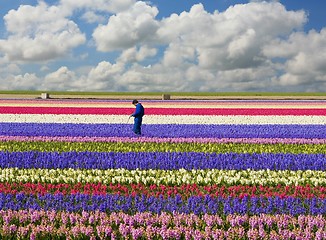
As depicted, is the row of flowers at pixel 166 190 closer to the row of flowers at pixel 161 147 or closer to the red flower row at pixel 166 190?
the red flower row at pixel 166 190

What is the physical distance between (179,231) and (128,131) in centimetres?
1474

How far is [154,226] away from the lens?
26.0ft

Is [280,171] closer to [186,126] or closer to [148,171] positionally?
[148,171]

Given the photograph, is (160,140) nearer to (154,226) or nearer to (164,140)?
(164,140)

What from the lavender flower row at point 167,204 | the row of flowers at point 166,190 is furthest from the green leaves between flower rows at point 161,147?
the lavender flower row at point 167,204

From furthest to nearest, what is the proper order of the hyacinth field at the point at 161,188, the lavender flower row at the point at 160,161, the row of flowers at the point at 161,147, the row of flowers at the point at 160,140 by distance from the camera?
the row of flowers at the point at 160,140 < the row of flowers at the point at 161,147 < the lavender flower row at the point at 160,161 < the hyacinth field at the point at 161,188

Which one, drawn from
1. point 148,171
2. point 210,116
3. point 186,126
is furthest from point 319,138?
point 210,116

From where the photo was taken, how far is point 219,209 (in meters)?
8.94

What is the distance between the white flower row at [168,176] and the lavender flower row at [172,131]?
764 centimetres

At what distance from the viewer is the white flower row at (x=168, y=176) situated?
1140 centimetres

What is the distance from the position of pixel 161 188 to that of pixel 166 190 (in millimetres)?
151

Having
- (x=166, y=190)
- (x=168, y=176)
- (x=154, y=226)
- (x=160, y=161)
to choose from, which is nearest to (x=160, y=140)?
(x=160, y=161)

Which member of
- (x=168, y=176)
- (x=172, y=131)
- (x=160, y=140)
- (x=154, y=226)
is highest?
(x=172, y=131)

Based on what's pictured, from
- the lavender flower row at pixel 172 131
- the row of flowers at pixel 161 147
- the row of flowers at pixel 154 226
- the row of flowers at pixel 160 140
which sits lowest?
the row of flowers at pixel 154 226
